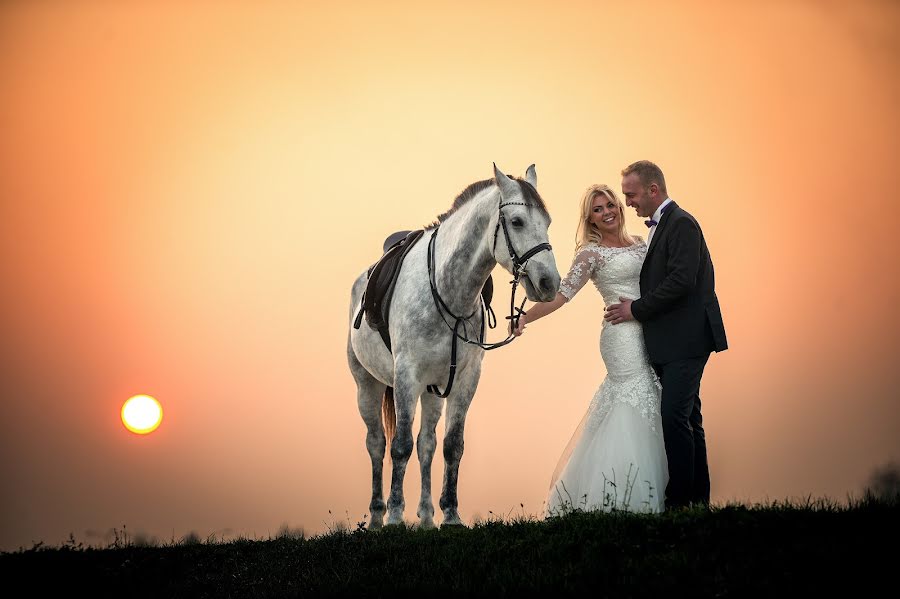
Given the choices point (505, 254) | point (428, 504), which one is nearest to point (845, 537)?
point (505, 254)

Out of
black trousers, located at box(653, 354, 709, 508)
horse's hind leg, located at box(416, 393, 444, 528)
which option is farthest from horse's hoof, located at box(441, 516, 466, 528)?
black trousers, located at box(653, 354, 709, 508)

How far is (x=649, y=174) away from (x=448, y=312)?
2.43m

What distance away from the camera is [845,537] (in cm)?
611

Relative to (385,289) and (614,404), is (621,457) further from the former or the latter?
(385,289)

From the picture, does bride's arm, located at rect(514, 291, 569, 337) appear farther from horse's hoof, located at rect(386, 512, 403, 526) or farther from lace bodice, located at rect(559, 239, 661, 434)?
horse's hoof, located at rect(386, 512, 403, 526)

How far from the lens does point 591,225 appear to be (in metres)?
8.21

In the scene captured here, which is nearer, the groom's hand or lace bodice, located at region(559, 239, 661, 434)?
the groom's hand

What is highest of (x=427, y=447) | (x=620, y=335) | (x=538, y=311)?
(x=538, y=311)

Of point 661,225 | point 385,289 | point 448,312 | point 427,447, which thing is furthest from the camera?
point 385,289

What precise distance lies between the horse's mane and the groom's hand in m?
1.07

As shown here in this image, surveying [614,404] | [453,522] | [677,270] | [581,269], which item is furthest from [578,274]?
[453,522]

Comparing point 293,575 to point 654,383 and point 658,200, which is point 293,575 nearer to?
point 654,383

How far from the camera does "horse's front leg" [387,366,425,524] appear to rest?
29.2ft

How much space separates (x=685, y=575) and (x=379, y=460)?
6012mm
